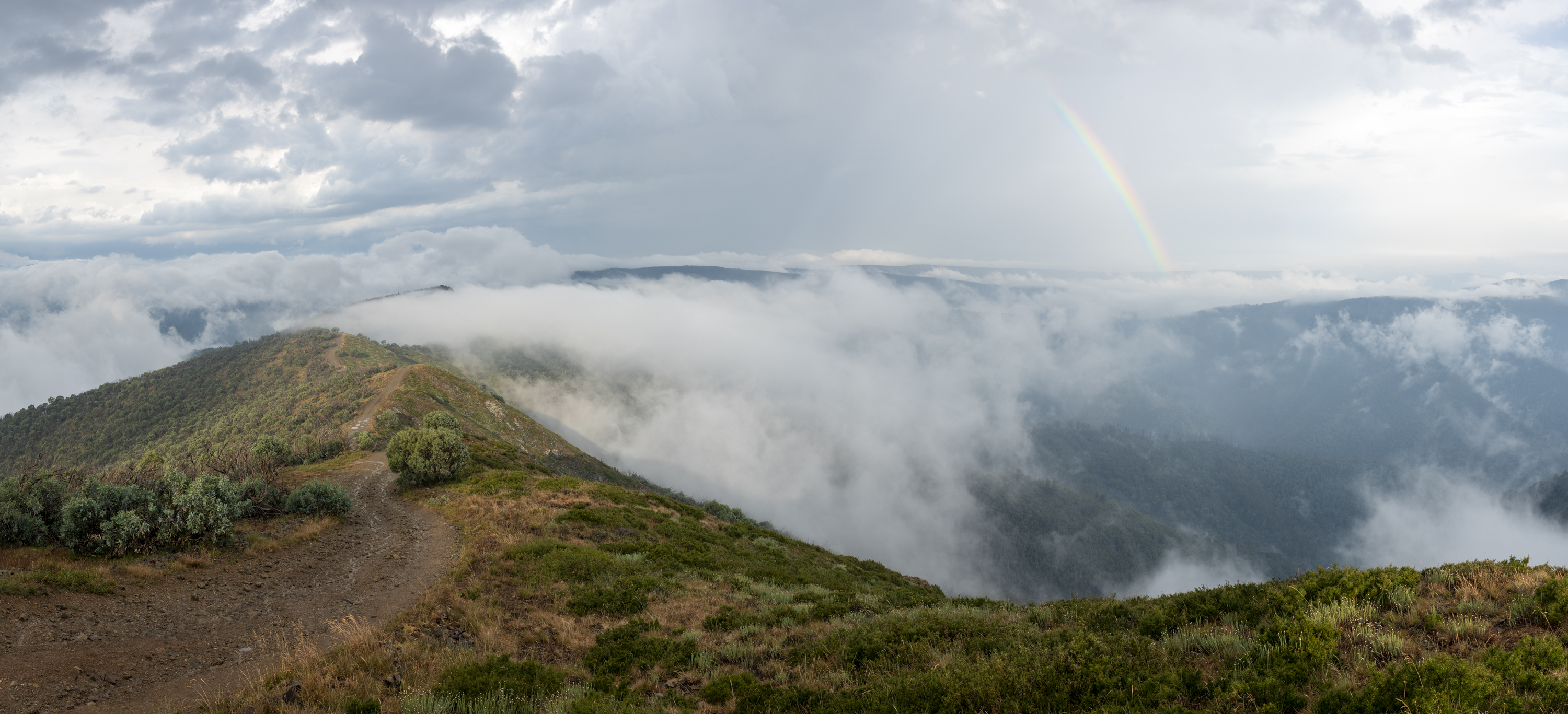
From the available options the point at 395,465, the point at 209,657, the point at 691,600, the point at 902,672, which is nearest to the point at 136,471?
the point at 209,657

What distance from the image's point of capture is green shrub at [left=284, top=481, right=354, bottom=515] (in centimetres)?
2255

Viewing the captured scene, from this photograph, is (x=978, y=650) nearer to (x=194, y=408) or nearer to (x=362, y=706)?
(x=362, y=706)

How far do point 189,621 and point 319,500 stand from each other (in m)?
12.5

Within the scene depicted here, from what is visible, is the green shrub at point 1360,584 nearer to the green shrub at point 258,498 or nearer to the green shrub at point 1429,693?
the green shrub at point 1429,693

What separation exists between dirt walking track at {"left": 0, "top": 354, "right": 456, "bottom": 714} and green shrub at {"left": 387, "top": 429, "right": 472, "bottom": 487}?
12663 millimetres

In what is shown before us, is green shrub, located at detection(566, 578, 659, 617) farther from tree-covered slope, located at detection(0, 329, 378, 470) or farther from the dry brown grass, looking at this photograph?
tree-covered slope, located at detection(0, 329, 378, 470)

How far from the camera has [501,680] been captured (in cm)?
896

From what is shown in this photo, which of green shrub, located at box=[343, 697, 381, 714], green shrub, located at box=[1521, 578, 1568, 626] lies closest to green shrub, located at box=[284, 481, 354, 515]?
green shrub, located at box=[343, 697, 381, 714]

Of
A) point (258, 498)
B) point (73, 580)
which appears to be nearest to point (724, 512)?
point (258, 498)

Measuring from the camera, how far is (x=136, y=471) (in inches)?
711

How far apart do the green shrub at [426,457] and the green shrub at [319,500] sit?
8.07m

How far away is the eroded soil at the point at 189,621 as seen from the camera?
9.22m

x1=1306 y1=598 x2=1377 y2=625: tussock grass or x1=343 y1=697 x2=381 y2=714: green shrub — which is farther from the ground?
x1=1306 y1=598 x2=1377 y2=625: tussock grass

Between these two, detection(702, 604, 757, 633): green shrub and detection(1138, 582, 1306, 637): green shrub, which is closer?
detection(1138, 582, 1306, 637): green shrub
